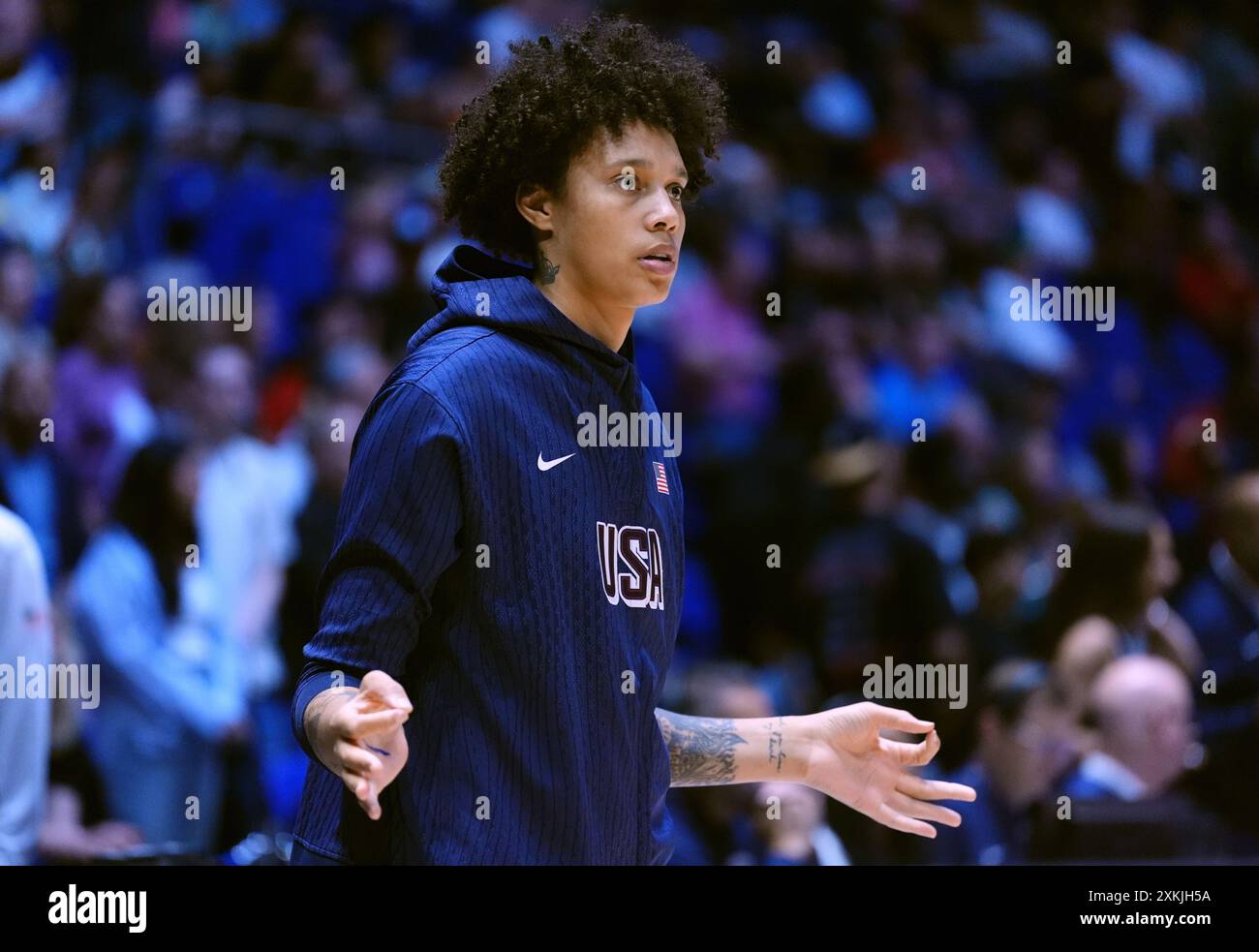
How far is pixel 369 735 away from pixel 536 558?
1.14 feet

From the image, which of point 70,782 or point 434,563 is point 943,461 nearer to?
point 70,782

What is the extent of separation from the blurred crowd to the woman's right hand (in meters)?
1.37

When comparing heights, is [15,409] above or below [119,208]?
below

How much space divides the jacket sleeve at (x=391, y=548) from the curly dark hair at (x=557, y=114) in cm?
46

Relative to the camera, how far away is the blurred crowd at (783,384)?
4.21 meters

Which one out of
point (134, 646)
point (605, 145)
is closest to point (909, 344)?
point (134, 646)

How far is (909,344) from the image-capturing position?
5965mm

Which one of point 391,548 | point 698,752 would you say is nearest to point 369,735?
point 391,548

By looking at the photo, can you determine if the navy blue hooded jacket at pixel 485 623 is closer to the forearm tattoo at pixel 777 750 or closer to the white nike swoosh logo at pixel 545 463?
the white nike swoosh logo at pixel 545 463

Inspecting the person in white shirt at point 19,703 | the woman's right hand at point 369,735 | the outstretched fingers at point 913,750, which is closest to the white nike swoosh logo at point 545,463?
the woman's right hand at point 369,735

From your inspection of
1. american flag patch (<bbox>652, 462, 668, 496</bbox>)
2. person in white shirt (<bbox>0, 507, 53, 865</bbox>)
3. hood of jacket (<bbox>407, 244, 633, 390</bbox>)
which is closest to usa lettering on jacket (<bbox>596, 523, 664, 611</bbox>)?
american flag patch (<bbox>652, 462, 668, 496</bbox>)
